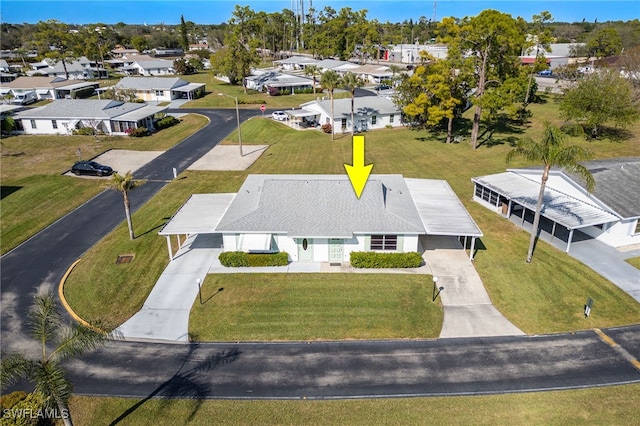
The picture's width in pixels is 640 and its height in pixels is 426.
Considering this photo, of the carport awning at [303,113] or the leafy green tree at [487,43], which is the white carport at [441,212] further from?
the carport awning at [303,113]

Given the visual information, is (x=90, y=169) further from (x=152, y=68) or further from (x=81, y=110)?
(x=152, y=68)

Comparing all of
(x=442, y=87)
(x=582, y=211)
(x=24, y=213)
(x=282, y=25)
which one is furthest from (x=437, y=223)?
(x=282, y=25)

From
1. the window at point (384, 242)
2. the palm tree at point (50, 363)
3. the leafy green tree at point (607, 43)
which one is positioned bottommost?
the window at point (384, 242)

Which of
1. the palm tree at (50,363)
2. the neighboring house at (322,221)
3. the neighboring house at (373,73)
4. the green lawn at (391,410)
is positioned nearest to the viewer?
the palm tree at (50,363)

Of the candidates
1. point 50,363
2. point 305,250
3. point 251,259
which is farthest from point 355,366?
point 50,363

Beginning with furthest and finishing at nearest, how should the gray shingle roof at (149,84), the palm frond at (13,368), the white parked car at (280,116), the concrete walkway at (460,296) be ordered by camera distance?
the gray shingle roof at (149,84), the white parked car at (280,116), the concrete walkway at (460,296), the palm frond at (13,368)

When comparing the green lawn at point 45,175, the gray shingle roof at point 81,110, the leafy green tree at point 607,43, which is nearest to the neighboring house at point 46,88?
the gray shingle roof at point 81,110

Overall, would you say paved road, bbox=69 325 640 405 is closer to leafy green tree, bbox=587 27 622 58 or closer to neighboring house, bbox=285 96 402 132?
neighboring house, bbox=285 96 402 132

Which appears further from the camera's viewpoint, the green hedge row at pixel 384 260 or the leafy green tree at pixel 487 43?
the leafy green tree at pixel 487 43
